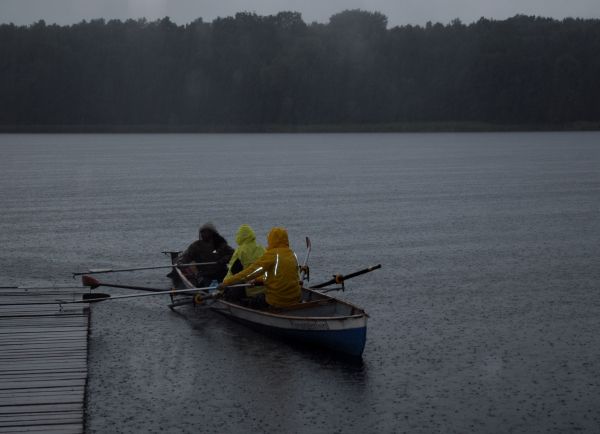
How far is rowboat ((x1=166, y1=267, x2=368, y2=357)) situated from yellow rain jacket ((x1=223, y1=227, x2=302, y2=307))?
0.69 feet

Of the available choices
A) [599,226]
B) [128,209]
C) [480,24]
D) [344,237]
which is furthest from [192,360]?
[480,24]

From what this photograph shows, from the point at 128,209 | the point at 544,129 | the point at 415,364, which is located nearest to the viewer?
the point at 415,364

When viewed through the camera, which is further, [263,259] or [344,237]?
[344,237]

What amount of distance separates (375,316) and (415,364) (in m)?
3.26

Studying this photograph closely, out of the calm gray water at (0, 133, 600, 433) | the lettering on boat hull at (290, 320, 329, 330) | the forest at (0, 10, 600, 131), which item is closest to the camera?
the calm gray water at (0, 133, 600, 433)

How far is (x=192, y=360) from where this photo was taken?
16328mm

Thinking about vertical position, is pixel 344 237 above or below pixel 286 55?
below

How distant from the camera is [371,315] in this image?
19203mm

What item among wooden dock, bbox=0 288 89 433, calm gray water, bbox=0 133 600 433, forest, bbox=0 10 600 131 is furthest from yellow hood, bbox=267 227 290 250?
forest, bbox=0 10 600 131

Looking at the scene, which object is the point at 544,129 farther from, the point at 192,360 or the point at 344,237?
the point at 192,360

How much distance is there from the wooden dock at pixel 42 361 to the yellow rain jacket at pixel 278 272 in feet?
10.3

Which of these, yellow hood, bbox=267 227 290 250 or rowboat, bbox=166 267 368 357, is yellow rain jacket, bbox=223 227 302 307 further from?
rowboat, bbox=166 267 368 357

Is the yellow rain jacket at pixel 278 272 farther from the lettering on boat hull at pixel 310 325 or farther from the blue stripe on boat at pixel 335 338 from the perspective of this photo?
the lettering on boat hull at pixel 310 325

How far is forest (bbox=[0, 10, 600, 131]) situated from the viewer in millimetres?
170000
